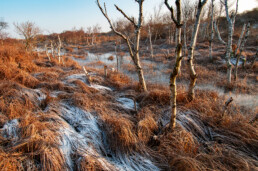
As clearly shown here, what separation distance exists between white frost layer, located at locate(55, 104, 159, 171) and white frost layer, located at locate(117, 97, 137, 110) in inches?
36.3

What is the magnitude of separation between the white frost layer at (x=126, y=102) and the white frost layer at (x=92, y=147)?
92cm

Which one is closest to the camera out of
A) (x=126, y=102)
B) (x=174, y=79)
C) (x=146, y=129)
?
(x=174, y=79)

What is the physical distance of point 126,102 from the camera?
11.7 ft

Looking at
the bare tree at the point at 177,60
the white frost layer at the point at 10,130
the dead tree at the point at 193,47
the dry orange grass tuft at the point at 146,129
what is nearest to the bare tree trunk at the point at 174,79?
the bare tree at the point at 177,60

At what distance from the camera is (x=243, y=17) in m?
22.6

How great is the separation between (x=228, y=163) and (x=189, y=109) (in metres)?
1.31

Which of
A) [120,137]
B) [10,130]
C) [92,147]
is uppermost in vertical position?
[10,130]

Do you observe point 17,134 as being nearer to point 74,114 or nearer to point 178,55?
point 74,114

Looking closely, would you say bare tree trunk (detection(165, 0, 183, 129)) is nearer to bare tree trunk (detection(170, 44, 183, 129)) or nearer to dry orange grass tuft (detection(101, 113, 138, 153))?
bare tree trunk (detection(170, 44, 183, 129))

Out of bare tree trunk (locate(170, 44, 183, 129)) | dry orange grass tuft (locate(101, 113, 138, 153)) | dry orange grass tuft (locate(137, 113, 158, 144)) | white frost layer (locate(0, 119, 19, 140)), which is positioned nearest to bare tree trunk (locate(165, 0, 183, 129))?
bare tree trunk (locate(170, 44, 183, 129))

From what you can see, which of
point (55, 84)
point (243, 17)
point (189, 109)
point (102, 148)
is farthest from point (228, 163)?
point (243, 17)

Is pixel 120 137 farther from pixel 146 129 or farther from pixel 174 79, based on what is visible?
pixel 174 79

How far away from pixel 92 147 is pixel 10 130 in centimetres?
137

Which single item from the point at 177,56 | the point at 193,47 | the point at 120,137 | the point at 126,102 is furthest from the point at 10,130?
the point at 193,47
